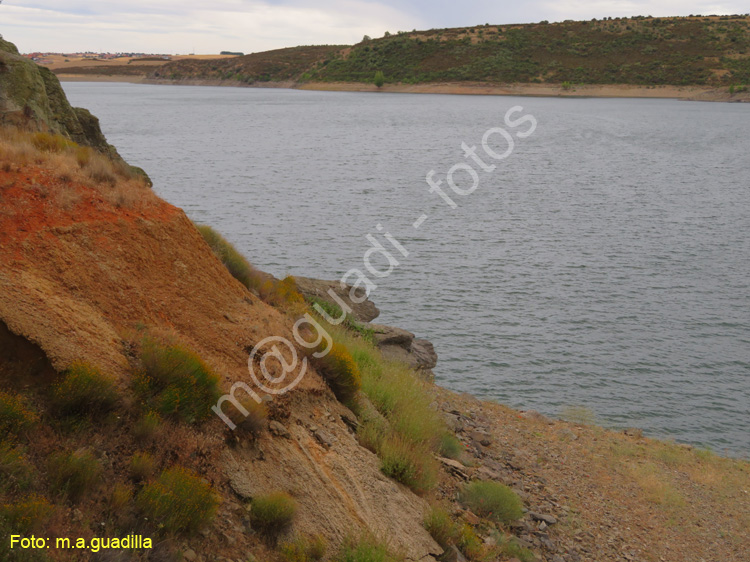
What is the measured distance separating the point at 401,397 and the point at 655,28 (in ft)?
469

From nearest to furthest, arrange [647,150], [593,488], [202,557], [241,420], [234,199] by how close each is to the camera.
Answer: [202,557] → [241,420] → [593,488] → [234,199] → [647,150]

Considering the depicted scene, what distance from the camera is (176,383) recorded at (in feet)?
21.4

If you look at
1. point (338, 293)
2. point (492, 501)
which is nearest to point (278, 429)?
point (492, 501)

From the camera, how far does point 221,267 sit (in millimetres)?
9258

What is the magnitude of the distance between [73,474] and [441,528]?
4.20 meters

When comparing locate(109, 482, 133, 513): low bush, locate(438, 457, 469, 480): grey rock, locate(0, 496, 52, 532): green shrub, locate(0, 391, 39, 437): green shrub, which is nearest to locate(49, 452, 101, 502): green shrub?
locate(109, 482, 133, 513): low bush

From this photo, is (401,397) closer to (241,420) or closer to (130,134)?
(241,420)

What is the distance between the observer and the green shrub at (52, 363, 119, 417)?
18.8 ft

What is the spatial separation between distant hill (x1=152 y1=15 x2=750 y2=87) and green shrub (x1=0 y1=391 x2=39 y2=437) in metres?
120

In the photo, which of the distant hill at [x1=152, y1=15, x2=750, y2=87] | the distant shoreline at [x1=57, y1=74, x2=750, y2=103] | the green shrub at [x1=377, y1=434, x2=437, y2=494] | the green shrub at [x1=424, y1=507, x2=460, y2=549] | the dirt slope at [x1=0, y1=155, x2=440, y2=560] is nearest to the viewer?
the dirt slope at [x1=0, y1=155, x2=440, y2=560]

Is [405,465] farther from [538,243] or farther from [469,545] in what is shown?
[538,243]

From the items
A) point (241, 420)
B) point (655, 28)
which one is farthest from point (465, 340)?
point (655, 28)

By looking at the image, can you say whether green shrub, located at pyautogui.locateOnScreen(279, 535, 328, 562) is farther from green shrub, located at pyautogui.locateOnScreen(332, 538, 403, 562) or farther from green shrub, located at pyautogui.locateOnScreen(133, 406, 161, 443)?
green shrub, located at pyautogui.locateOnScreen(133, 406, 161, 443)

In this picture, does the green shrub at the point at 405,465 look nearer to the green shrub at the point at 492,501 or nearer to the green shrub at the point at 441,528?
the green shrub at the point at 441,528
